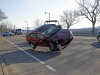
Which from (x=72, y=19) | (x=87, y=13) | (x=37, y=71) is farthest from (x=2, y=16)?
(x=37, y=71)

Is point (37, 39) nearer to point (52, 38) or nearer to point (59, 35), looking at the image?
point (52, 38)

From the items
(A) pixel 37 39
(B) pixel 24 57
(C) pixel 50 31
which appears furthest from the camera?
(A) pixel 37 39

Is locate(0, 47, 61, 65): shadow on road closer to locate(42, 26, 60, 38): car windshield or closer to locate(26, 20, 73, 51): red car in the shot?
A: locate(26, 20, 73, 51): red car

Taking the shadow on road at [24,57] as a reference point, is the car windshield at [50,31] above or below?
above

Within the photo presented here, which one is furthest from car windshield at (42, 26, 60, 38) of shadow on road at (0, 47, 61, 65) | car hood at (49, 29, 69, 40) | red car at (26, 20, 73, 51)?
shadow on road at (0, 47, 61, 65)

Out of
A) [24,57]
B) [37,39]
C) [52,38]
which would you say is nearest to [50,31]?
[52,38]

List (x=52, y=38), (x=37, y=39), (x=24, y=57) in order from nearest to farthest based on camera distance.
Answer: (x=24, y=57), (x=52, y=38), (x=37, y=39)

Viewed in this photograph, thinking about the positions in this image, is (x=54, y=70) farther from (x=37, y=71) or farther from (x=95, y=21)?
(x=95, y=21)

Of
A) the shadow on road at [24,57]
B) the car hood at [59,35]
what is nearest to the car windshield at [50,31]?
the car hood at [59,35]

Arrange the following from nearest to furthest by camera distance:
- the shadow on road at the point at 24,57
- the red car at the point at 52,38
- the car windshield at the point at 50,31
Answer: the shadow on road at the point at 24,57 → the red car at the point at 52,38 → the car windshield at the point at 50,31

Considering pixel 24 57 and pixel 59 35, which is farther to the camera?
pixel 59 35

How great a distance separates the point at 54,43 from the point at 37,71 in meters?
3.29

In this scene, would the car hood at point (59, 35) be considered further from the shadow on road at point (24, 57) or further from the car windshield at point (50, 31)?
the shadow on road at point (24, 57)

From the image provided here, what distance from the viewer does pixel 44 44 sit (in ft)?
27.3
